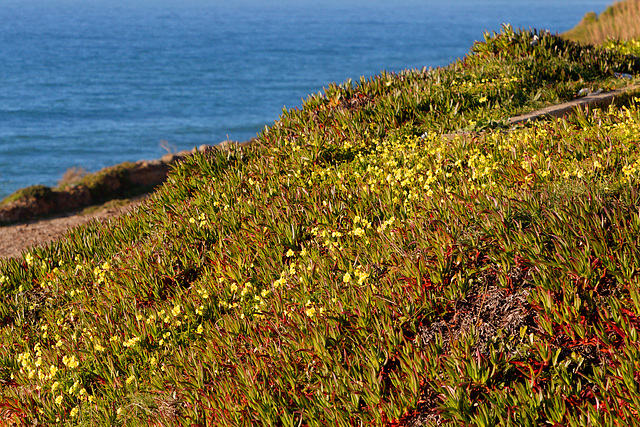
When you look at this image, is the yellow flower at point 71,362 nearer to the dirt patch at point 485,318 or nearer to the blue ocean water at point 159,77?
the dirt patch at point 485,318

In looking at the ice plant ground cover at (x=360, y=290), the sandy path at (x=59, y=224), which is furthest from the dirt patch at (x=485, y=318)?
the sandy path at (x=59, y=224)

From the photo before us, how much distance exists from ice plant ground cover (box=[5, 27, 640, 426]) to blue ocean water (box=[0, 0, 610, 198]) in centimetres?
262

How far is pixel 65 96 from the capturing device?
186ft

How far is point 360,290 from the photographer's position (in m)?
4.04

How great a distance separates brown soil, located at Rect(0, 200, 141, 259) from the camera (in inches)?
424

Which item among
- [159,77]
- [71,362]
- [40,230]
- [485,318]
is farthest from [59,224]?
[159,77]

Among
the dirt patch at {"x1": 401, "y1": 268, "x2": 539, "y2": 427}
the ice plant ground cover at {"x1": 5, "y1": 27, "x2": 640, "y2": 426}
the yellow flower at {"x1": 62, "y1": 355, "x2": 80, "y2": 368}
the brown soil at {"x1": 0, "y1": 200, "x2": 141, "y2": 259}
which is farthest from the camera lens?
the brown soil at {"x1": 0, "y1": 200, "x2": 141, "y2": 259}

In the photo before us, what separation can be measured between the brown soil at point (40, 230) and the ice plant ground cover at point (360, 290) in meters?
4.31

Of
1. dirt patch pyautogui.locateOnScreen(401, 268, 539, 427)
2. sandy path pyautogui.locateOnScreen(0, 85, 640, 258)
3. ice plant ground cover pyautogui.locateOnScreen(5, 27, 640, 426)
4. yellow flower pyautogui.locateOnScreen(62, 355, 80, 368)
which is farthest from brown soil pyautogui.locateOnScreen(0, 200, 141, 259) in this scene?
dirt patch pyautogui.locateOnScreen(401, 268, 539, 427)

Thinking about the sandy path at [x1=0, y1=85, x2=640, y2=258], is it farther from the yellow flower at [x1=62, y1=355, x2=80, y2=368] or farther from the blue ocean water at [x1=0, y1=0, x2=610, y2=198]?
the yellow flower at [x1=62, y1=355, x2=80, y2=368]

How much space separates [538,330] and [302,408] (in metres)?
1.57

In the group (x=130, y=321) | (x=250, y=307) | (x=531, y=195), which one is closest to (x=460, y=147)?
(x=531, y=195)

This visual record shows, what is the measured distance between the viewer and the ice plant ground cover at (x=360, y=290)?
10.6 ft

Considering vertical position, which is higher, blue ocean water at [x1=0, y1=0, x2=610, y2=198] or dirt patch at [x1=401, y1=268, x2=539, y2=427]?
blue ocean water at [x1=0, y1=0, x2=610, y2=198]
